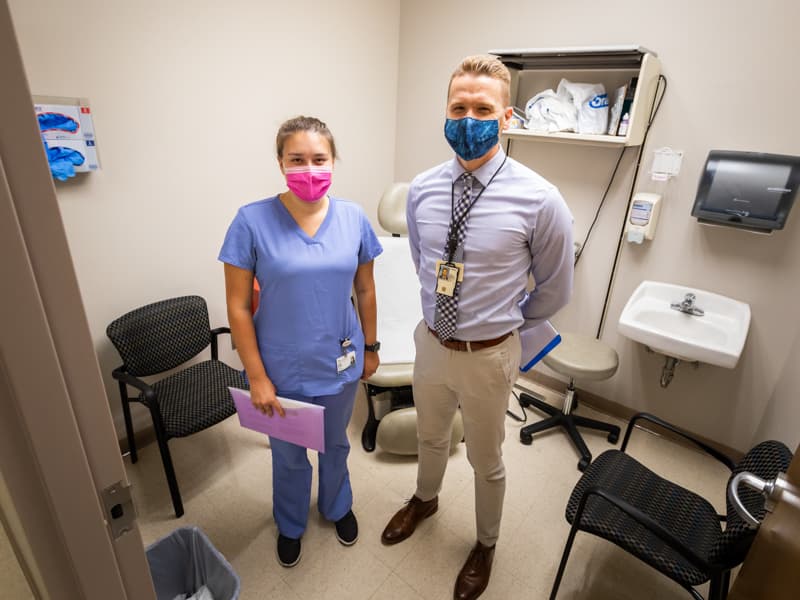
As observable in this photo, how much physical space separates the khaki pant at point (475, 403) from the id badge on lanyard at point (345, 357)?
219 mm

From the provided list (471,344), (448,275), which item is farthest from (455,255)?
(471,344)

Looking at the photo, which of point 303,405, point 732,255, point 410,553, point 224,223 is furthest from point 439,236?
point 732,255

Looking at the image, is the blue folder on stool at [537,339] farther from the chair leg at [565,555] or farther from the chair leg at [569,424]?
the chair leg at [569,424]

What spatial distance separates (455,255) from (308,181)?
47cm

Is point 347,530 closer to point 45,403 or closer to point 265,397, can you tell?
point 265,397

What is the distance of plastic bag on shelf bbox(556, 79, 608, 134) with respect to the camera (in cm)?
218

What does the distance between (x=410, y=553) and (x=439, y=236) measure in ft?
4.00

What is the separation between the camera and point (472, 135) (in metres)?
1.26

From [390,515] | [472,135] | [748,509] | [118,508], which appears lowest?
[390,515]

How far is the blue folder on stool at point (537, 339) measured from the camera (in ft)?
5.03

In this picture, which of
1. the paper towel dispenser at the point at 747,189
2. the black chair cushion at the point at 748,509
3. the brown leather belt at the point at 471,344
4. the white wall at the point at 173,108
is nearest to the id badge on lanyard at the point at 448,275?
the brown leather belt at the point at 471,344

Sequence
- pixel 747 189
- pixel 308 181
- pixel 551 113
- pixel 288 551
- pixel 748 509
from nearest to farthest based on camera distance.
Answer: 1. pixel 748 509
2. pixel 308 181
3. pixel 288 551
4. pixel 747 189
5. pixel 551 113

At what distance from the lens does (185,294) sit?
2.26 metres

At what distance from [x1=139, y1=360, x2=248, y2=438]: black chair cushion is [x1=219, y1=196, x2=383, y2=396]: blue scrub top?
0.46m
